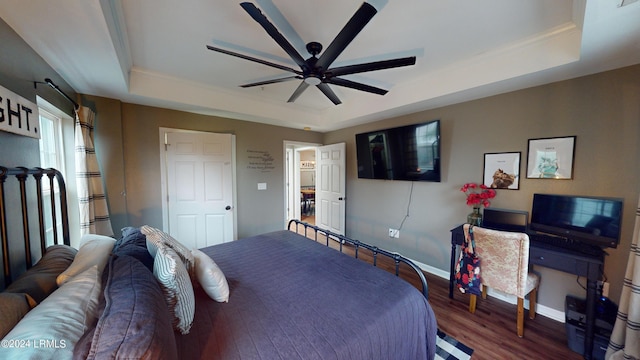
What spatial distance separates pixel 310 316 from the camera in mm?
1201

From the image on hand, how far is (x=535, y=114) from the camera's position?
2238 mm

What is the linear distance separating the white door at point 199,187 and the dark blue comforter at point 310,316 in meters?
1.71

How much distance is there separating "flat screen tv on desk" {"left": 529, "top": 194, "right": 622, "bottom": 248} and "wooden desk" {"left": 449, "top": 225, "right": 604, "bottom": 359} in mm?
216

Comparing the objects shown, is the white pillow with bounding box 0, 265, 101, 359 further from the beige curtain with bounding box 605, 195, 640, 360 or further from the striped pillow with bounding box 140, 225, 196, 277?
the beige curtain with bounding box 605, 195, 640, 360

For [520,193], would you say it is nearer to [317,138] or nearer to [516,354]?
[516,354]

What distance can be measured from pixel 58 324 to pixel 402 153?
11.1ft

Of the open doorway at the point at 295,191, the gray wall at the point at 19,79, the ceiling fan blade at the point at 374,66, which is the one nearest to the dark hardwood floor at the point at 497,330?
the ceiling fan blade at the point at 374,66

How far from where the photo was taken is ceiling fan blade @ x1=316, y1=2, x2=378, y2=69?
1.12 metres

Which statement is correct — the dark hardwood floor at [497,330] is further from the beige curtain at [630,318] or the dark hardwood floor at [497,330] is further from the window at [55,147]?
the window at [55,147]

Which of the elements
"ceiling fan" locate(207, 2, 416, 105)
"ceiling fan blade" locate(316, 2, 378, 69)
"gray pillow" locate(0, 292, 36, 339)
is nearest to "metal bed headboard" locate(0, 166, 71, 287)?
"gray pillow" locate(0, 292, 36, 339)

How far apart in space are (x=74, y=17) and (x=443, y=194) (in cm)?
369

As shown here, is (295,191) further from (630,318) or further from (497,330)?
(630,318)

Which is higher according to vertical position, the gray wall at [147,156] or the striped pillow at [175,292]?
the gray wall at [147,156]

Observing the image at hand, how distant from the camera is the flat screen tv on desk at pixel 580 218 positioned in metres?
1.80
